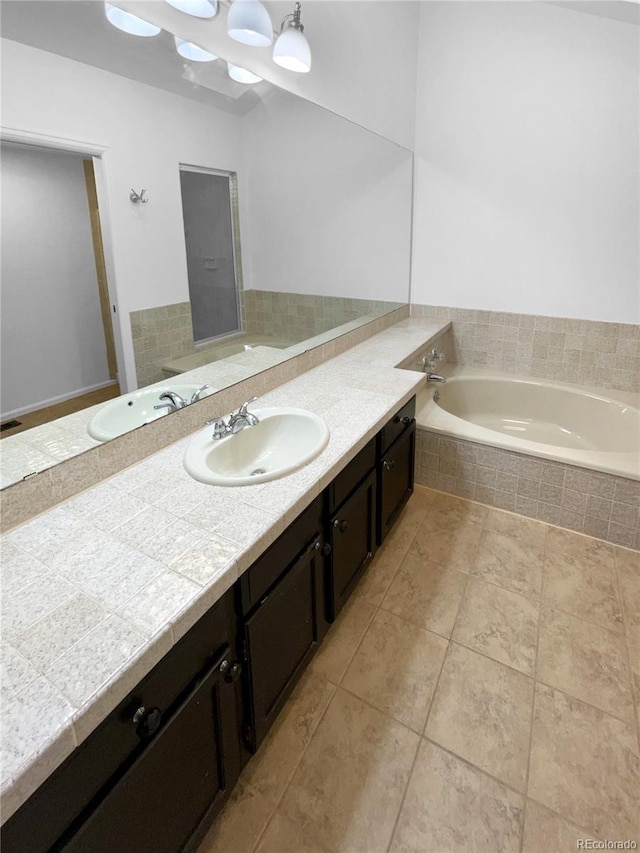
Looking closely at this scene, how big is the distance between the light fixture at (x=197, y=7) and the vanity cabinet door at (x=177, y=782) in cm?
186

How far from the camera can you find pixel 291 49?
1770mm

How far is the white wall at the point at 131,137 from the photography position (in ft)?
3.22

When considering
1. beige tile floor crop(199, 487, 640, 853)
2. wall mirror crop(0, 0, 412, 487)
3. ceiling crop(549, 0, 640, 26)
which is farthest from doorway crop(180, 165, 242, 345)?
ceiling crop(549, 0, 640, 26)

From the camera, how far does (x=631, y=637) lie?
172 cm

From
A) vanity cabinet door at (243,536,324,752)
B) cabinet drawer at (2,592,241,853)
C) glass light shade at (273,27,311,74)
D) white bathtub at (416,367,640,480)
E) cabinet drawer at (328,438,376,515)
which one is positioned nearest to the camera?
cabinet drawer at (2,592,241,853)

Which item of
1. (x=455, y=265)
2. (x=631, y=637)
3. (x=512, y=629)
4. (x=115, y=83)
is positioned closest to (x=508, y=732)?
(x=512, y=629)

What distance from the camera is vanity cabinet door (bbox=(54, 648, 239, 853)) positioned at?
0.77m

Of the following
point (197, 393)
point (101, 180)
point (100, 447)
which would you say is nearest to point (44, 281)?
point (101, 180)

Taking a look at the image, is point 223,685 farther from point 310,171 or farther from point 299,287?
point 310,171

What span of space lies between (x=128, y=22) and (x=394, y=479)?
1.80 meters

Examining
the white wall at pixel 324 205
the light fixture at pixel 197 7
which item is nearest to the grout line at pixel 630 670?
the white wall at pixel 324 205

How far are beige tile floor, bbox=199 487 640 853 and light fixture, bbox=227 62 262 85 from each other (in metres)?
2.03

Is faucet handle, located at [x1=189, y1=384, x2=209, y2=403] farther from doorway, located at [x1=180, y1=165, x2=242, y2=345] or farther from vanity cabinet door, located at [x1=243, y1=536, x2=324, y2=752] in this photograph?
vanity cabinet door, located at [x1=243, y1=536, x2=324, y2=752]

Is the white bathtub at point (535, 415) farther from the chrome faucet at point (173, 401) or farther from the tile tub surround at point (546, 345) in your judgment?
the chrome faucet at point (173, 401)
